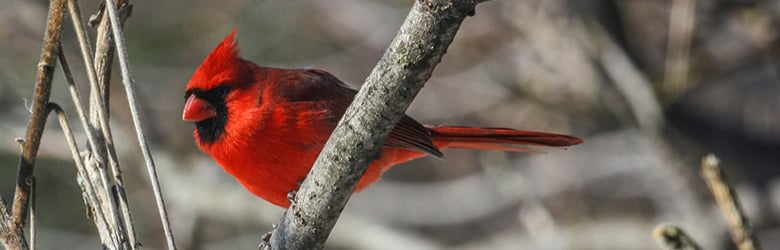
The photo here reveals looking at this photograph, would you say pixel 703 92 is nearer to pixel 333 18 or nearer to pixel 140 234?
pixel 333 18

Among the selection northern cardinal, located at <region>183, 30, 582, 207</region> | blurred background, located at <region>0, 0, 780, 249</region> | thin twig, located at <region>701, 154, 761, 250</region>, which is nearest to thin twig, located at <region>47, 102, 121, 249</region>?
northern cardinal, located at <region>183, 30, 582, 207</region>

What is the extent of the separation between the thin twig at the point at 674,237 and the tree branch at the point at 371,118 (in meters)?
0.57

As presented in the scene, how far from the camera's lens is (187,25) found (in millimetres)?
5867

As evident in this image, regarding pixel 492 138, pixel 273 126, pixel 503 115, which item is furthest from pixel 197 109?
pixel 503 115

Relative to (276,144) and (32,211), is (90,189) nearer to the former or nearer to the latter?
(32,211)

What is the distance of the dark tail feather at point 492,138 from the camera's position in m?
2.63

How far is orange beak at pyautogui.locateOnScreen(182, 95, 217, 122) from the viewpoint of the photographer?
2.57 metres

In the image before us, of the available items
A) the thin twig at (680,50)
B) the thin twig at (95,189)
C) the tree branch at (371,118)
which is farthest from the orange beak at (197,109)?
the thin twig at (680,50)

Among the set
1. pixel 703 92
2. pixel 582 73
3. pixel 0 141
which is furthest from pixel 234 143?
pixel 703 92

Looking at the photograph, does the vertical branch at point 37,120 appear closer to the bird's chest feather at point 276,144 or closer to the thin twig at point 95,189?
the thin twig at point 95,189

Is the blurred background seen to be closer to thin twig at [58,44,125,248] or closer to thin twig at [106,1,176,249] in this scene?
thin twig at [58,44,125,248]

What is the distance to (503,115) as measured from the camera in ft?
18.9

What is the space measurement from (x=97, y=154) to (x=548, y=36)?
3.39 m

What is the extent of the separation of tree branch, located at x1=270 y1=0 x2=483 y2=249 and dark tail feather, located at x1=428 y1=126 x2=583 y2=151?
941 mm
